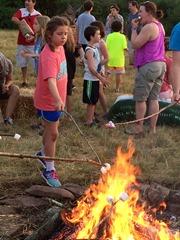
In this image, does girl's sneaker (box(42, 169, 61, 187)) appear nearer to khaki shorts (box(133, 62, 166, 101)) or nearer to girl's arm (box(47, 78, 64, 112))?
girl's arm (box(47, 78, 64, 112))

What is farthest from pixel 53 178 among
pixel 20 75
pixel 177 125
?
pixel 20 75

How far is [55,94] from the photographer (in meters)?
4.82

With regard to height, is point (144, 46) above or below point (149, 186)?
above

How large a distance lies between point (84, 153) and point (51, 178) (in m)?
1.20

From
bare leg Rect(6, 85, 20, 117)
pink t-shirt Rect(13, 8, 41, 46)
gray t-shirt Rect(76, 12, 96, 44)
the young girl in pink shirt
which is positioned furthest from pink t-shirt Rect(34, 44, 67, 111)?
gray t-shirt Rect(76, 12, 96, 44)

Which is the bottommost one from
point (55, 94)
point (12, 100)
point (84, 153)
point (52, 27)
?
point (84, 153)

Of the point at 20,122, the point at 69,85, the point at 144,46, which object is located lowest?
the point at 20,122

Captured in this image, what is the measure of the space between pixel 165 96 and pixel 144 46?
4.21ft

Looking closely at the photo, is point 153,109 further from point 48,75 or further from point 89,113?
point 48,75

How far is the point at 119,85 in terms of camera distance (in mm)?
10141

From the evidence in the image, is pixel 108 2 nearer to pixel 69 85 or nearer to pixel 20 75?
pixel 20 75

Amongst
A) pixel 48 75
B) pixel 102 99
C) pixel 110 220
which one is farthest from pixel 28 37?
pixel 110 220

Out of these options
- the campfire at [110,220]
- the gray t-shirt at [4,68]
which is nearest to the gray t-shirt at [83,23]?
the gray t-shirt at [4,68]

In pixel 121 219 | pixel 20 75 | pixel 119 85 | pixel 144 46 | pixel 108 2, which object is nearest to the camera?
pixel 121 219
